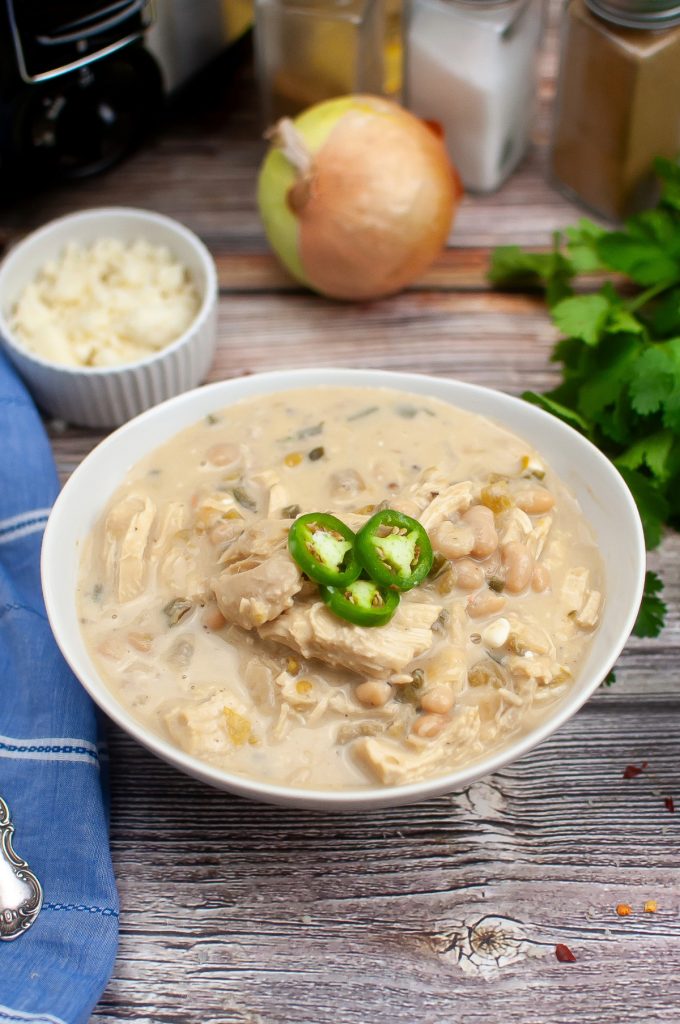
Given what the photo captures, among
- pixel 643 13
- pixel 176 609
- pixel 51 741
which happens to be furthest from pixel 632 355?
pixel 51 741

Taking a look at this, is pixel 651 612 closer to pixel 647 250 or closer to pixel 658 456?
pixel 658 456

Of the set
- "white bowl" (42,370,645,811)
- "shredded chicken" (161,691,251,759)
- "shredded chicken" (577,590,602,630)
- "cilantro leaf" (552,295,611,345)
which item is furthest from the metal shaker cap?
"shredded chicken" (161,691,251,759)

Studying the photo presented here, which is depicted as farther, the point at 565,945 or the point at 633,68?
the point at 633,68

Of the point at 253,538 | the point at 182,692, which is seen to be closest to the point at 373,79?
the point at 253,538

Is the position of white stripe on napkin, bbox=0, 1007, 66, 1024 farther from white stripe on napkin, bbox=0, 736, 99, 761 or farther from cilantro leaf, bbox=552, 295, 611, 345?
cilantro leaf, bbox=552, 295, 611, 345

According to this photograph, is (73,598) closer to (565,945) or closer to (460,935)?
(460,935)

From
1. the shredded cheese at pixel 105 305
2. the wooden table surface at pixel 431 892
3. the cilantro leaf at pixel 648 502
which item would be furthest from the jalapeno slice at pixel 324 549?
the shredded cheese at pixel 105 305
